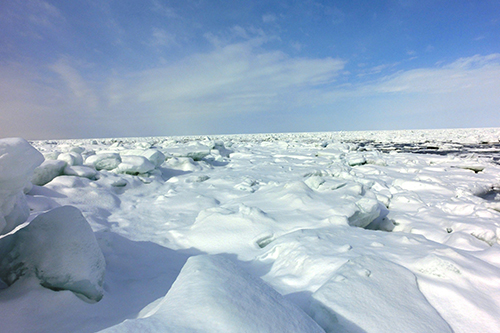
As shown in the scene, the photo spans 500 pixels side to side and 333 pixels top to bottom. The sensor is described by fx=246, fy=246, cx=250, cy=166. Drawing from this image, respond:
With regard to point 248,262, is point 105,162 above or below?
above

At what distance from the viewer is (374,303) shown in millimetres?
1524

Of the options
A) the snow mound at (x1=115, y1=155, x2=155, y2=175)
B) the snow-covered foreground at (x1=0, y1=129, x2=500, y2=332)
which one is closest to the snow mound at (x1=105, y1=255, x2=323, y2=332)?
the snow-covered foreground at (x1=0, y1=129, x2=500, y2=332)

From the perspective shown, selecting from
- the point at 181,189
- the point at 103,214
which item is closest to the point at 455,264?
the point at 103,214

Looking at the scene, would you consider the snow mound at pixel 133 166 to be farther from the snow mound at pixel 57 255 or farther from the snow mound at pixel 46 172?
the snow mound at pixel 57 255

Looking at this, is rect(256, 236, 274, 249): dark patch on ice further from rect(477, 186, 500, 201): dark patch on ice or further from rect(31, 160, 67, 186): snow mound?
rect(477, 186, 500, 201): dark patch on ice

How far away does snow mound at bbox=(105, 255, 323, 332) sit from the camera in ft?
3.38

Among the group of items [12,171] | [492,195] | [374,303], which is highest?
[12,171]

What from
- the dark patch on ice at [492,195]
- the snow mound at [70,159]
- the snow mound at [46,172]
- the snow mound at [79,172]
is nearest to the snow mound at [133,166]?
the snow mound at [79,172]

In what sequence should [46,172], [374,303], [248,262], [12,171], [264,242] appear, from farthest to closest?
[46,172]
[264,242]
[248,262]
[12,171]
[374,303]

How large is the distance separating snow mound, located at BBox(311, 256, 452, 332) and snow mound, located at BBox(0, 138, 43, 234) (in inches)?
89.4

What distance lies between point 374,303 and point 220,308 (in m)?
1.01

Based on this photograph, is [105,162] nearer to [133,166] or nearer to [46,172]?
[133,166]

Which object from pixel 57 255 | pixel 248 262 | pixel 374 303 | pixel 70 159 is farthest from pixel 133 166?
pixel 374 303

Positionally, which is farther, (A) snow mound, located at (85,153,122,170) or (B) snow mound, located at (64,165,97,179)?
(A) snow mound, located at (85,153,122,170)
